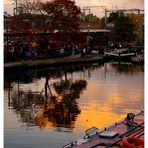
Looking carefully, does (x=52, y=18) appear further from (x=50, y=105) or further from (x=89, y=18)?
(x=50, y=105)

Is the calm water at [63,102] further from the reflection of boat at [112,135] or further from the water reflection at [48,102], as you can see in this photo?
the reflection of boat at [112,135]

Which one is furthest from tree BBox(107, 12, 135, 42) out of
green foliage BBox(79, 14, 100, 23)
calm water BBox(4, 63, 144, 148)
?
calm water BBox(4, 63, 144, 148)

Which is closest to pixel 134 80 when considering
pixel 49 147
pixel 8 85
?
pixel 8 85

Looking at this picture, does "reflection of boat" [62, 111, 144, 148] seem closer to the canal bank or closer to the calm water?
the calm water

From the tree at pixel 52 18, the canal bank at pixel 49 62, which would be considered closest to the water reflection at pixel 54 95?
the canal bank at pixel 49 62

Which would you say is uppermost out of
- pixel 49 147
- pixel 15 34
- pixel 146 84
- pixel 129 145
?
pixel 15 34

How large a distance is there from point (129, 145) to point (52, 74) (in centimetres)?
657

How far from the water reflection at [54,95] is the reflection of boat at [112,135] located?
0.79m

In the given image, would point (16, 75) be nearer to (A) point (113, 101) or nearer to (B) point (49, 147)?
(A) point (113, 101)

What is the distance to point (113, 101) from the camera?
518 centimetres

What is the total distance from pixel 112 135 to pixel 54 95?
3489 mm

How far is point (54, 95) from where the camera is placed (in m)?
5.82

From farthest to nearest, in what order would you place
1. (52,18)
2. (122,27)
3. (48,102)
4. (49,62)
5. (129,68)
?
(122,27)
(52,18)
(129,68)
(49,62)
(48,102)

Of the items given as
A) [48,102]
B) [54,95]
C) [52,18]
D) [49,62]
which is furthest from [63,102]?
[52,18]
